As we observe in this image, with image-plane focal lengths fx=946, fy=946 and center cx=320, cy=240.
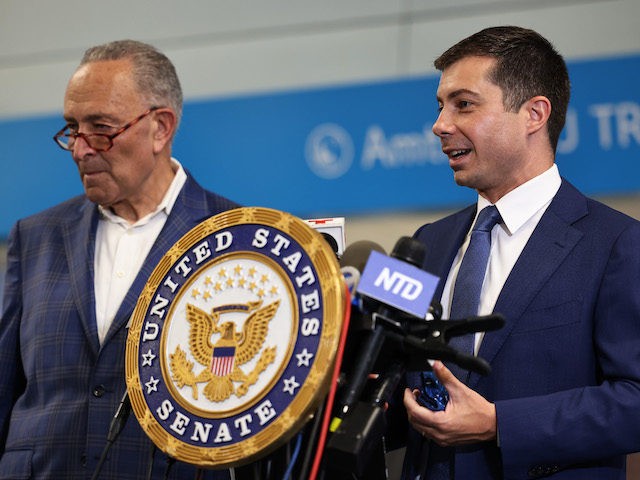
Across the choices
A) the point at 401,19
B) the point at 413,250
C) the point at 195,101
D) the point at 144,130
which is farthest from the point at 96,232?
the point at 401,19

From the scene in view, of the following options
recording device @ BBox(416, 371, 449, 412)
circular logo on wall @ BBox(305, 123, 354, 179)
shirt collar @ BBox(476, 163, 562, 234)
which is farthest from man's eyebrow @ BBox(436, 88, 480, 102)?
circular logo on wall @ BBox(305, 123, 354, 179)

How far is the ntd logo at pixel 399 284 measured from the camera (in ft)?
4.25

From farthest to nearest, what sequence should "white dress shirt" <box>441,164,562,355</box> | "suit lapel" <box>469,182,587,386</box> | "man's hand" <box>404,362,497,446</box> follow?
"white dress shirt" <box>441,164,562,355</box> → "suit lapel" <box>469,182,587,386</box> → "man's hand" <box>404,362,497,446</box>

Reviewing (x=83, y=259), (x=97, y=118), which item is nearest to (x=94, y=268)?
(x=83, y=259)

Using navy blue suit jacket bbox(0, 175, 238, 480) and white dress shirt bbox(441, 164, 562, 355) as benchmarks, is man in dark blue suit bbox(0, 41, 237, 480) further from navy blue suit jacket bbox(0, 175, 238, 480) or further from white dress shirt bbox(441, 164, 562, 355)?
white dress shirt bbox(441, 164, 562, 355)

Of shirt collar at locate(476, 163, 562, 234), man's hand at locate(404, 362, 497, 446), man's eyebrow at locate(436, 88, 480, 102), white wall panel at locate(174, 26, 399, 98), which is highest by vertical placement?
white wall panel at locate(174, 26, 399, 98)

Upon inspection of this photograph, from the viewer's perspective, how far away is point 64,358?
86.0 inches

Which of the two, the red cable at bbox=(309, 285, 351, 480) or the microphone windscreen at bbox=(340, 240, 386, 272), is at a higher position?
the microphone windscreen at bbox=(340, 240, 386, 272)

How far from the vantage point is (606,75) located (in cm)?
335

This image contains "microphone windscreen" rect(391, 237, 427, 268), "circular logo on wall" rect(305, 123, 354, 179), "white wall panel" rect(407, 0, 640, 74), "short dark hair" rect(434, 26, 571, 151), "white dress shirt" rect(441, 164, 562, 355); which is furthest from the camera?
"circular logo on wall" rect(305, 123, 354, 179)

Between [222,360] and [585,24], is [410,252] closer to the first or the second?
[222,360]

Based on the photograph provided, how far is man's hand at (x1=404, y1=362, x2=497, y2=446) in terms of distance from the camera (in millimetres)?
1579

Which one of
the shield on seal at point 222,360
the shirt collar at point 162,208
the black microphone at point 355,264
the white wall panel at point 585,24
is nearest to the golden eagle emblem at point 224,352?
the shield on seal at point 222,360

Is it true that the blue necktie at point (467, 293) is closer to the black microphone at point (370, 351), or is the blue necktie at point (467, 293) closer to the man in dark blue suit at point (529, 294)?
the man in dark blue suit at point (529, 294)
